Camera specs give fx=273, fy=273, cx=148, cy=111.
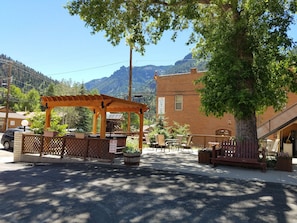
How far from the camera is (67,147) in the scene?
12266 mm

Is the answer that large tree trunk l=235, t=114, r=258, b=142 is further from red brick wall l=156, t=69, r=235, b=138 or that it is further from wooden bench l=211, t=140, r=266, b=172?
red brick wall l=156, t=69, r=235, b=138

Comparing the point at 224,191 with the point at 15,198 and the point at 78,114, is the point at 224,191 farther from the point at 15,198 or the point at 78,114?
the point at 78,114

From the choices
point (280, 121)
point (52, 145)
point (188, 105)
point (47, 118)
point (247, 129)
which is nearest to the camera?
point (247, 129)

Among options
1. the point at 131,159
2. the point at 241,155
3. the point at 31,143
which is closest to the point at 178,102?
the point at 31,143

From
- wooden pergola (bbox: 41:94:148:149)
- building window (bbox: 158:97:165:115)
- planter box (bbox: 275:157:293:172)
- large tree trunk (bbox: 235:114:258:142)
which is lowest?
planter box (bbox: 275:157:293:172)

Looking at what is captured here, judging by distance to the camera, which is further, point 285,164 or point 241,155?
point 241,155

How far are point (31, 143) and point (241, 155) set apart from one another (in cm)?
956

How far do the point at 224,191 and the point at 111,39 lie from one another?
1022 centimetres

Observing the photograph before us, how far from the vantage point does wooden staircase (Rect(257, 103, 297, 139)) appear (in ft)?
42.6

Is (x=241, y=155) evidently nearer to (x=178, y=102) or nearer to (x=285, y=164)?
(x=285, y=164)

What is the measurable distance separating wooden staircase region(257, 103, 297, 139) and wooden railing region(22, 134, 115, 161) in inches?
327

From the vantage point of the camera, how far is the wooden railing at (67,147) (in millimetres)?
11367

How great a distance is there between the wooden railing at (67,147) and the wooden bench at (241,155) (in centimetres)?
435

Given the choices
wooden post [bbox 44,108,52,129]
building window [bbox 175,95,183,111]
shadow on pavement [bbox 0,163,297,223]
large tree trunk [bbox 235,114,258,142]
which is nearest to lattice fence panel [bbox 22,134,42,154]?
wooden post [bbox 44,108,52,129]
